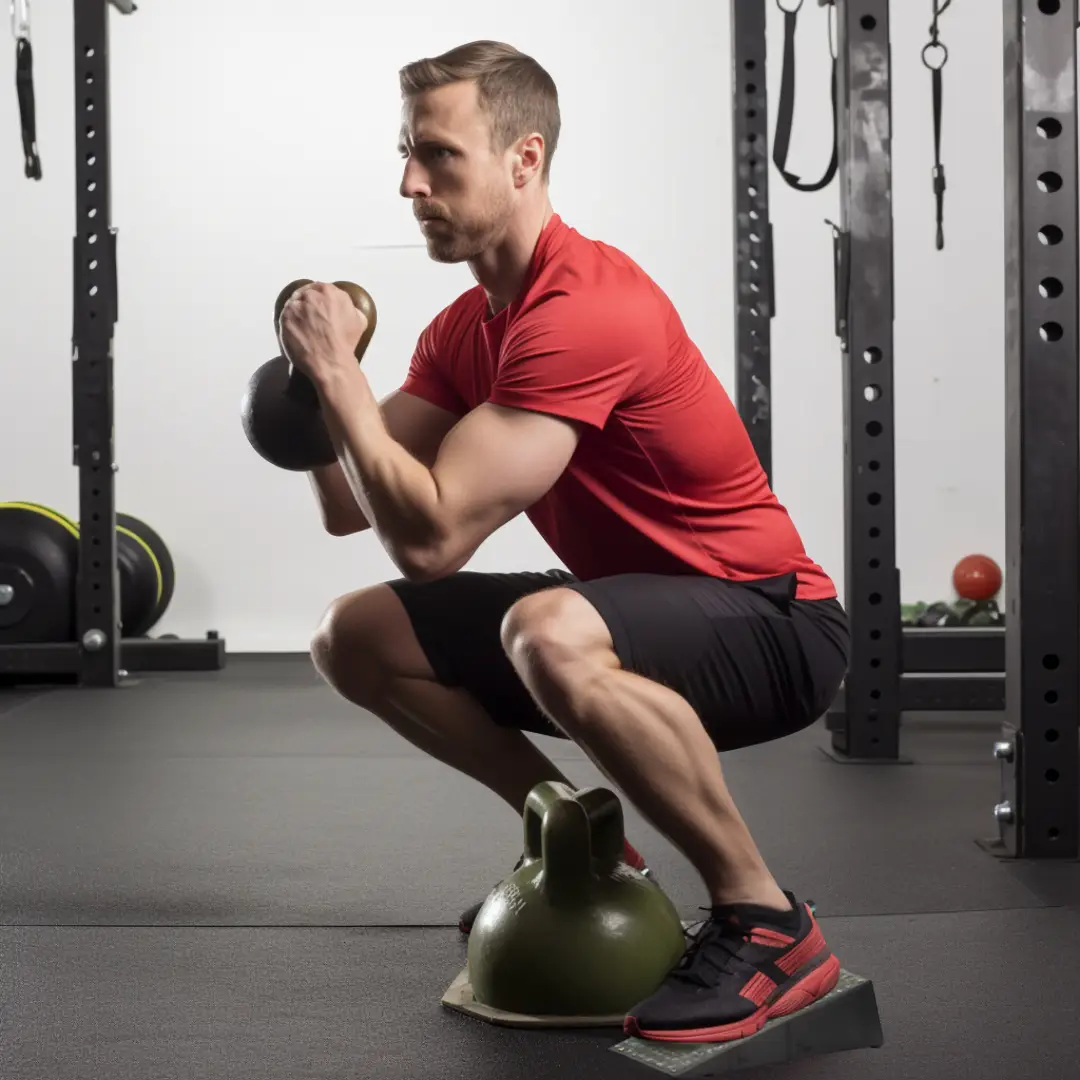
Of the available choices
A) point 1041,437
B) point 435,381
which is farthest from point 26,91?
point 1041,437

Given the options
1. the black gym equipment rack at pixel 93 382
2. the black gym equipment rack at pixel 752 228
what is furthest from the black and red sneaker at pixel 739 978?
the black gym equipment rack at pixel 93 382

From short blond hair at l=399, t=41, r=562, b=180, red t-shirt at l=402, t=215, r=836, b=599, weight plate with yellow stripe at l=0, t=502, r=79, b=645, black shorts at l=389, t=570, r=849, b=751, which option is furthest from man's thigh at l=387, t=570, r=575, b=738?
weight plate with yellow stripe at l=0, t=502, r=79, b=645

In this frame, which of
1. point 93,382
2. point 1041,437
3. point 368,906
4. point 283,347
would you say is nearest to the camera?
point 283,347

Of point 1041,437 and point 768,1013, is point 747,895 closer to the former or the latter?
point 768,1013

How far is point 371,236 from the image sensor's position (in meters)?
5.63

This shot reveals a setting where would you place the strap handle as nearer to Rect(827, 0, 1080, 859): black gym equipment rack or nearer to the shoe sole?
Rect(827, 0, 1080, 859): black gym equipment rack

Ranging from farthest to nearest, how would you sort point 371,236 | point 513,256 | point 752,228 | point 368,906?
point 371,236 < point 752,228 < point 368,906 < point 513,256

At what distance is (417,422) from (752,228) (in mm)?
2546

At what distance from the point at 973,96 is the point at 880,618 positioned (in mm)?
3193

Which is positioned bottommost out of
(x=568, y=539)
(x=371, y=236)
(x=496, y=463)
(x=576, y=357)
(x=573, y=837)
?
(x=573, y=837)

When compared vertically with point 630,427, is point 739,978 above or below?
below

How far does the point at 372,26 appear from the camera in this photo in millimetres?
5676

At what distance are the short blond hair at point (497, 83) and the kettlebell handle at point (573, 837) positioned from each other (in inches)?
29.1

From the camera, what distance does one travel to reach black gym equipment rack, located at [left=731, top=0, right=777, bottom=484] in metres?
4.12
